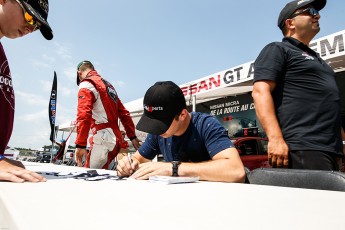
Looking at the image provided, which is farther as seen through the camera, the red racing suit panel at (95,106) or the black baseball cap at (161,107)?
the red racing suit panel at (95,106)

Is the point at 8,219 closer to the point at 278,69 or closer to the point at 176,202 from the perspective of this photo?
the point at 176,202

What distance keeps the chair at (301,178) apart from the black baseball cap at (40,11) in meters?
1.18

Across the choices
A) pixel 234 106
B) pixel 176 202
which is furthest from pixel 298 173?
pixel 234 106

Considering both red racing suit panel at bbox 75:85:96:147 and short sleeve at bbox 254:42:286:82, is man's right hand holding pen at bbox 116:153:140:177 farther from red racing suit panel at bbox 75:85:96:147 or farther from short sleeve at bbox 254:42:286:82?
red racing suit panel at bbox 75:85:96:147

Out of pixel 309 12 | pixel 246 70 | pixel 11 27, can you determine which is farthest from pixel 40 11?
pixel 246 70

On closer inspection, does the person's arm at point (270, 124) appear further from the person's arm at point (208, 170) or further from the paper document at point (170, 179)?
the paper document at point (170, 179)

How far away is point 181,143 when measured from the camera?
61.9 inches

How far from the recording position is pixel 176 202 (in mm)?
574

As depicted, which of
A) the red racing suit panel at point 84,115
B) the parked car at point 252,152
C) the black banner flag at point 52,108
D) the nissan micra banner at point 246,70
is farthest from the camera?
the black banner flag at point 52,108

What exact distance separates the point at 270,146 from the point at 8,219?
128 cm

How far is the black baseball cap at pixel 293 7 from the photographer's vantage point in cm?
171

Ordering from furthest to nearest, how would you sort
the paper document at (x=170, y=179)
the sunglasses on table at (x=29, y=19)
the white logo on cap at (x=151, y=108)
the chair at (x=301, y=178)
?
the white logo on cap at (x=151, y=108) < the sunglasses on table at (x=29, y=19) < the paper document at (x=170, y=179) < the chair at (x=301, y=178)

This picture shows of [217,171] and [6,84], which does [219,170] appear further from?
[6,84]

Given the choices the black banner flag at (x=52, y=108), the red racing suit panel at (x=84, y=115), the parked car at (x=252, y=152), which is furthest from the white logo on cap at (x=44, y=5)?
the black banner flag at (x=52, y=108)
